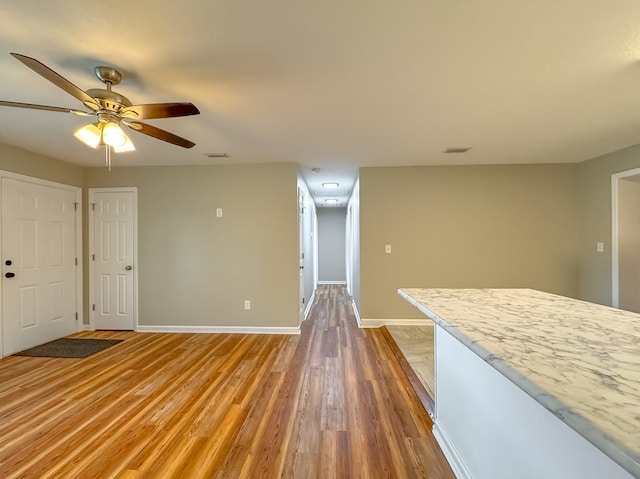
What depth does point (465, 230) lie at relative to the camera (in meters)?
4.20

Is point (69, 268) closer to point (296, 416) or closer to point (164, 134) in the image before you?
point (164, 134)

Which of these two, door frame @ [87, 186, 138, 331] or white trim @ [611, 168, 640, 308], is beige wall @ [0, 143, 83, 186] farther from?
white trim @ [611, 168, 640, 308]

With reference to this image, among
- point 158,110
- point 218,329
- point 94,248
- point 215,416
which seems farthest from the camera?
point 94,248

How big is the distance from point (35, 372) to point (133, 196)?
2.35m

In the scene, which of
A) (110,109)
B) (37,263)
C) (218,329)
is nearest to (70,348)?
(37,263)

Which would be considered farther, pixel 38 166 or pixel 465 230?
pixel 465 230

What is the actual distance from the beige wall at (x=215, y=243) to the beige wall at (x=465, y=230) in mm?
1230

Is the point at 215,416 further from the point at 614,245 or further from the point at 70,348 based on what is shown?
the point at 614,245

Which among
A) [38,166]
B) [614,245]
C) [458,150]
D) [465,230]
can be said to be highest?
[458,150]

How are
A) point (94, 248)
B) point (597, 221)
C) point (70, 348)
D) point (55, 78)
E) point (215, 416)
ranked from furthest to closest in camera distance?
1. point (94, 248)
2. point (597, 221)
3. point (70, 348)
4. point (215, 416)
5. point (55, 78)

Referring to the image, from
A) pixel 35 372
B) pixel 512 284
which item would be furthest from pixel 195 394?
pixel 512 284

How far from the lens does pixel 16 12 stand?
4.52 ft

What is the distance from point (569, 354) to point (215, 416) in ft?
6.99

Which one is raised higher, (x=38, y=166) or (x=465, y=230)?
(x=38, y=166)
